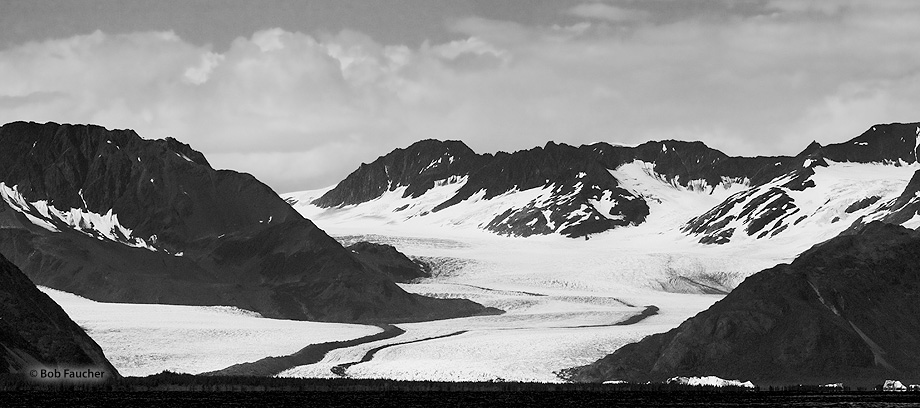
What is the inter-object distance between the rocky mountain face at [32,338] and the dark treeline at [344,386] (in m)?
2.10

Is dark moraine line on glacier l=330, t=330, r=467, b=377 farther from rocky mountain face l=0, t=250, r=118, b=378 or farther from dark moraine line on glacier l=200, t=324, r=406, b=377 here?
rocky mountain face l=0, t=250, r=118, b=378

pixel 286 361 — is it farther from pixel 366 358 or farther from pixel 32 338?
pixel 32 338

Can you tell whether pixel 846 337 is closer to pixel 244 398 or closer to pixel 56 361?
pixel 244 398

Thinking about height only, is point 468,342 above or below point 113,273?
below

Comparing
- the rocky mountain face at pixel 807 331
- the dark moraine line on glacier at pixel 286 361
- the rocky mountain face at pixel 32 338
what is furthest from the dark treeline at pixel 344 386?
the dark moraine line on glacier at pixel 286 361

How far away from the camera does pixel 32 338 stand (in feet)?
288

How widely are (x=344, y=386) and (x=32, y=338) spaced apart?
20920 millimetres

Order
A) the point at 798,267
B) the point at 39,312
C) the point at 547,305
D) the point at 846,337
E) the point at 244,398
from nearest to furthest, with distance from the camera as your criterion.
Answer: the point at 244,398 → the point at 39,312 → the point at 846,337 → the point at 798,267 → the point at 547,305

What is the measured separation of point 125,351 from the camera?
11156cm

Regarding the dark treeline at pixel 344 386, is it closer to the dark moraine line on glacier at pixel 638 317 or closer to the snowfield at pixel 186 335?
the snowfield at pixel 186 335

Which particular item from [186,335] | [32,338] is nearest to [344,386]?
[32,338]

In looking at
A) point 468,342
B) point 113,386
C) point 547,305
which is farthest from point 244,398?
point 547,305

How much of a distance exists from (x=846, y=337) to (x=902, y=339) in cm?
603

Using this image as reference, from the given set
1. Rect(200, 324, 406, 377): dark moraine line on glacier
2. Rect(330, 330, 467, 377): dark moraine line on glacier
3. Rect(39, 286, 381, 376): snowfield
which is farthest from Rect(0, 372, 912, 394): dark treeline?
Rect(39, 286, 381, 376): snowfield
